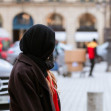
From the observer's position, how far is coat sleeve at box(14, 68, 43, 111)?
3.40 metres

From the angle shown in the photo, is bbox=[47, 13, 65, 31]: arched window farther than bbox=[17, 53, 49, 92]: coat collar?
Yes

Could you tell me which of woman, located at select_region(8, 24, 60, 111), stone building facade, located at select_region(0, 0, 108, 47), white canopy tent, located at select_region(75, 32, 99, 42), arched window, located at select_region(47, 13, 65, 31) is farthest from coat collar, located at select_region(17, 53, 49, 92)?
arched window, located at select_region(47, 13, 65, 31)

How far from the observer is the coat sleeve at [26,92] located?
3404mm

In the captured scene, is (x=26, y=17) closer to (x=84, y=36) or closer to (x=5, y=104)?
(x=84, y=36)

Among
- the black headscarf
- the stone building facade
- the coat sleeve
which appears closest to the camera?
the coat sleeve

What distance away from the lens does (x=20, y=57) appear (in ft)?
11.9

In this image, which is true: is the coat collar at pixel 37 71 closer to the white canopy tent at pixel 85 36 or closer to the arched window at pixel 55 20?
the white canopy tent at pixel 85 36

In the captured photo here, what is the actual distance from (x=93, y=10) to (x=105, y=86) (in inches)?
1395

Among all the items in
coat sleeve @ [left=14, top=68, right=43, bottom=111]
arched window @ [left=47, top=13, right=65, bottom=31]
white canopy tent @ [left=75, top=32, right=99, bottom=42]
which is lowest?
white canopy tent @ [left=75, top=32, right=99, bottom=42]

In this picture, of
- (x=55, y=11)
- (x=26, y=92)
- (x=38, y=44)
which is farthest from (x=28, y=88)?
(x=55, y=11)

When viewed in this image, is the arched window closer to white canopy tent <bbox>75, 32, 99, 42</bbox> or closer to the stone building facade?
the stone building facade

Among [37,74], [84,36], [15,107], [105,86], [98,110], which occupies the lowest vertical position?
[84,36]

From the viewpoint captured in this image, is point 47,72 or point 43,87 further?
point 47,72

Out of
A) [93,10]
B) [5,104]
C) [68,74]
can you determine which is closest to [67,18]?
[93,10]
